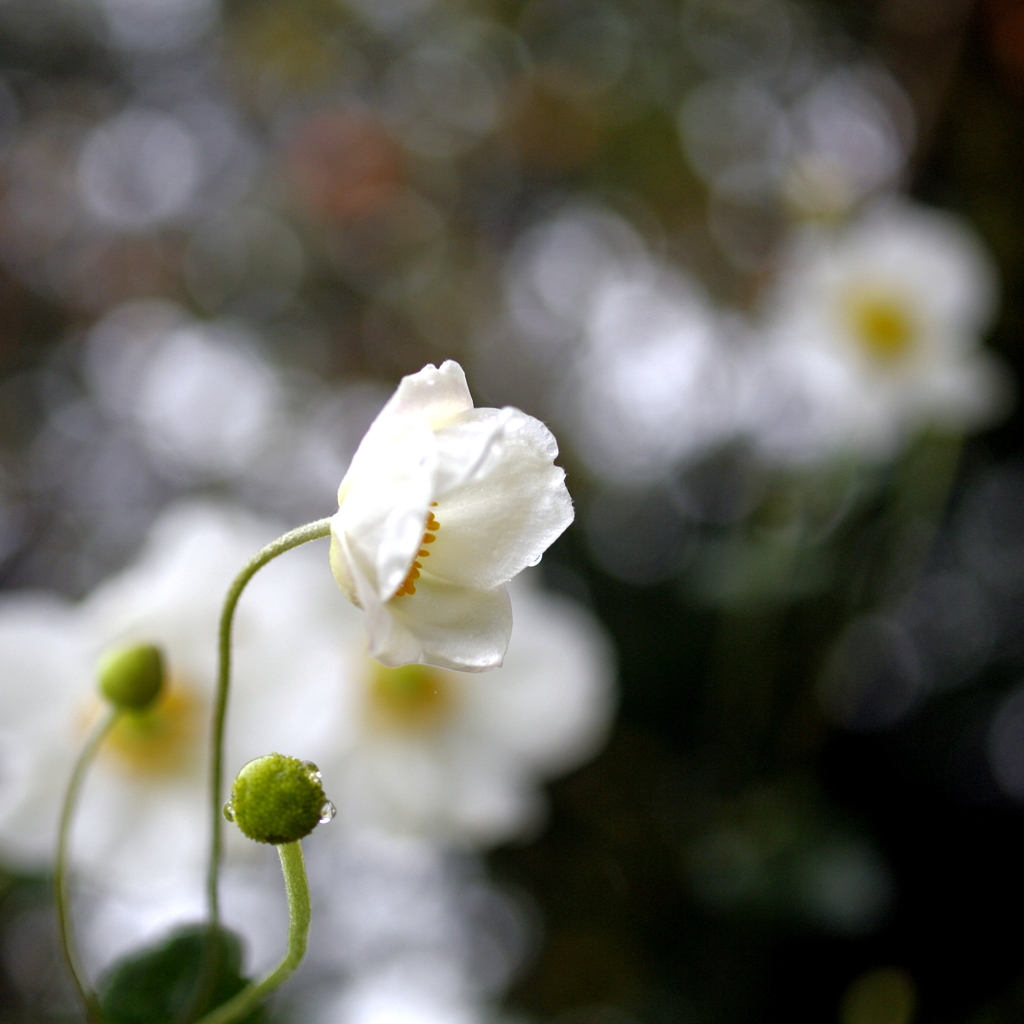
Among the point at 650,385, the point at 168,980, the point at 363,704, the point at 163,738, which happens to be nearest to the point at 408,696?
the point at 363,704

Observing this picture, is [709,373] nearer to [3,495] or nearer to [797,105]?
[797,105]

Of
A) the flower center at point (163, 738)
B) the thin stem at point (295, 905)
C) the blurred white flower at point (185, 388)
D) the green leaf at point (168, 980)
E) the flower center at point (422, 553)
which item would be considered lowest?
the blurred white flower at point (185, 388)

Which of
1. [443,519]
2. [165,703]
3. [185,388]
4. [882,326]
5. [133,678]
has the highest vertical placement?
[443,519]

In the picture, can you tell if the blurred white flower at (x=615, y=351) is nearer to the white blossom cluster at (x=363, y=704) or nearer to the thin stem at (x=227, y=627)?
the white blossom cluster at (x=363, y=704)

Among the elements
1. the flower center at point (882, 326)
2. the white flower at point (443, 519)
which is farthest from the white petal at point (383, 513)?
the flower center at point (882, 326)

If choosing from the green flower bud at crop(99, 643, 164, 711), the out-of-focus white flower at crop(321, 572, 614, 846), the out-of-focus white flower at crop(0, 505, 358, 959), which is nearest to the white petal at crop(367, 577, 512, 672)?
the green flower bud at crop(99, 643, 164, 711)

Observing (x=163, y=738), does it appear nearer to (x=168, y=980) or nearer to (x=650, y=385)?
(x=168, y=980)

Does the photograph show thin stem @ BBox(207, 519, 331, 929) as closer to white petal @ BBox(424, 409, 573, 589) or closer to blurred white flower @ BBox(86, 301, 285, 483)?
white petal @ BBox(424, 409, 573, 589)
